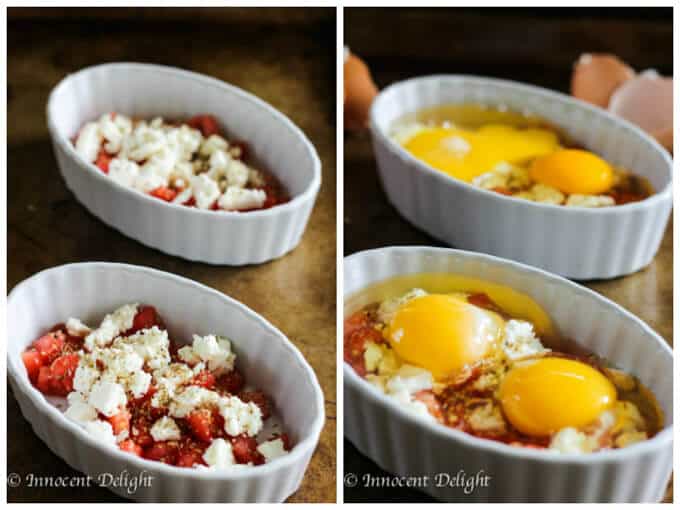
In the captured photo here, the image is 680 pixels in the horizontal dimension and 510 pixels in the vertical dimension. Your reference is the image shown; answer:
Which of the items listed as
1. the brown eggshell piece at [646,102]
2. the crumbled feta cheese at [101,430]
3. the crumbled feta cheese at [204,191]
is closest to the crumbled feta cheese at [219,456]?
the crumbled feta cheese at [101,430]

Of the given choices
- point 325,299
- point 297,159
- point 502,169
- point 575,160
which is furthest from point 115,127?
point 575,160

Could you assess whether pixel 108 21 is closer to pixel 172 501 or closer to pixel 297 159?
pixel 297 159

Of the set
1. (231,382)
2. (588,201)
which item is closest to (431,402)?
(231,382)

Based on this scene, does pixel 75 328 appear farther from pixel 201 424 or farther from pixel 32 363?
pixel 201 424

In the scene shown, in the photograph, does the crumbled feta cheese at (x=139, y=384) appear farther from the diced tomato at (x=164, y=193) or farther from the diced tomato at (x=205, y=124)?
the diced tomato at (x=205, y=124)

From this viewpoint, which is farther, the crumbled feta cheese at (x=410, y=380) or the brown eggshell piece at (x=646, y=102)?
the brown eggshell piece at (x=646, y=102)
